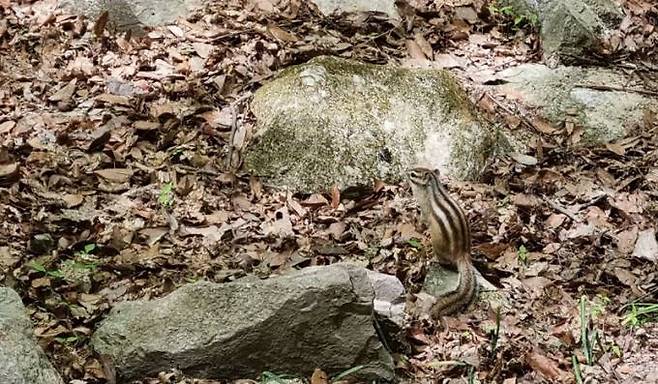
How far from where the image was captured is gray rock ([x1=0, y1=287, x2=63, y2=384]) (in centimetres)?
394

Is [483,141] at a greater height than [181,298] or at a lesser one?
lesser

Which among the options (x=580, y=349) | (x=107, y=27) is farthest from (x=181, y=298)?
(x=107, y=27)

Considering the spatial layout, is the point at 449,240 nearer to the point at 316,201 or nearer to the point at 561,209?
the point at 316,201

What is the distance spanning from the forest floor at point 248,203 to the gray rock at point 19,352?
18.5 inches

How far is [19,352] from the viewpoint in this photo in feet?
13.3

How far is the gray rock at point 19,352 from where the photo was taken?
12.9 feet

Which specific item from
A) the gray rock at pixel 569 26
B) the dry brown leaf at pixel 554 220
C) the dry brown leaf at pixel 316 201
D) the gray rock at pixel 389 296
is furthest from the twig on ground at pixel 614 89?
the gray rock at pixel 389 296

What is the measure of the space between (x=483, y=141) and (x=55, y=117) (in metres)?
3.07

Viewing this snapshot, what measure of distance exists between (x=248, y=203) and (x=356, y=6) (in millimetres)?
2586

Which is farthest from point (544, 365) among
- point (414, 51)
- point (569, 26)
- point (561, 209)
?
point (569, 26)

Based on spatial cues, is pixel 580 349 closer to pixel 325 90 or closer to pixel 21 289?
pixel 325 90

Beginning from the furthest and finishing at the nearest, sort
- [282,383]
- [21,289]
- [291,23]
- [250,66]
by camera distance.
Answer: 1. [291,23]
2. [250,66]
3. [21,289]
4. [282,383]

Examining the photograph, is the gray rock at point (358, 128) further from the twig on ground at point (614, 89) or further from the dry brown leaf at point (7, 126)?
the dry brown leaf at point (7, 126)

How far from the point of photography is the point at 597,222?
6320 mm
